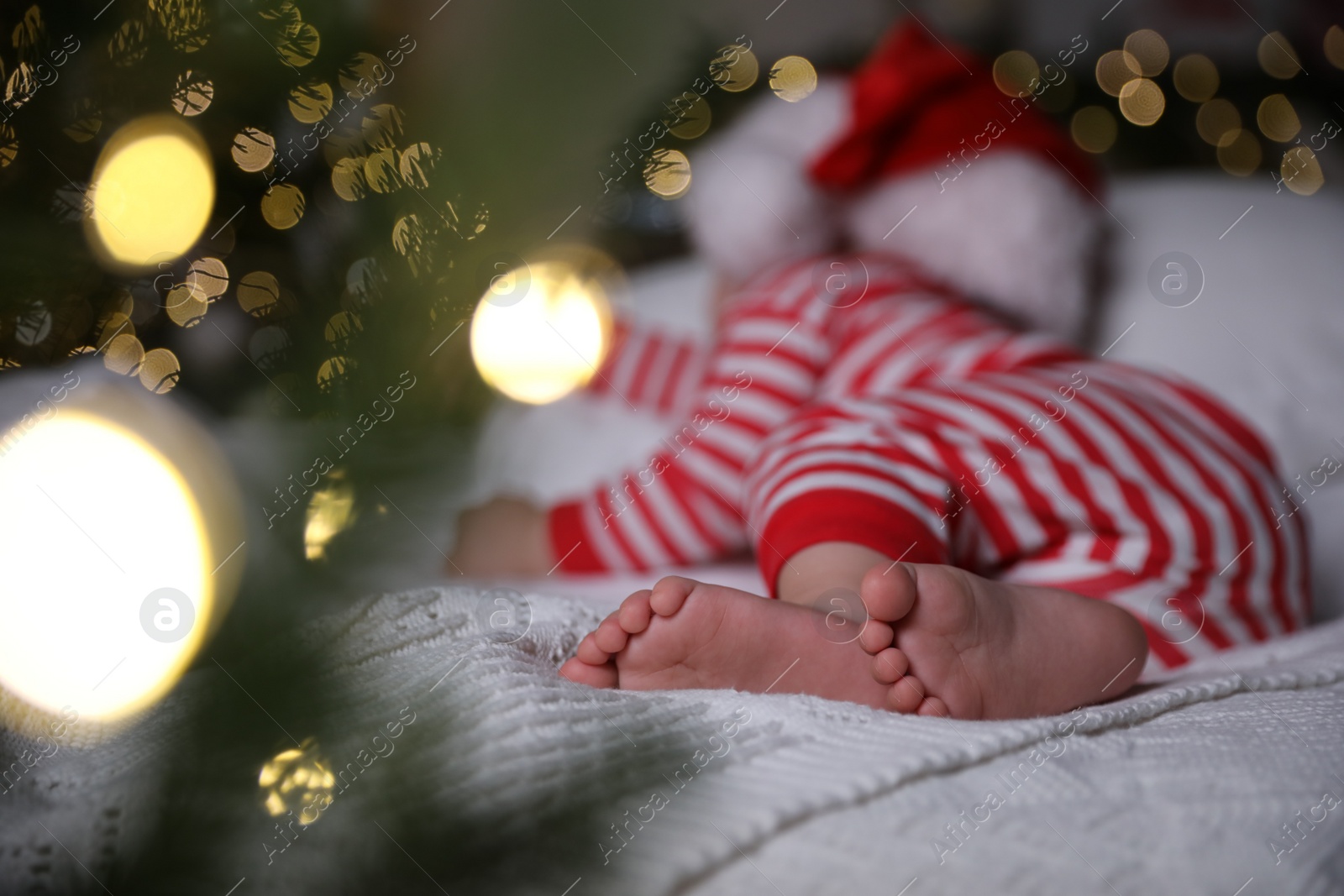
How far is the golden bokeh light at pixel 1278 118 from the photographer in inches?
53.6

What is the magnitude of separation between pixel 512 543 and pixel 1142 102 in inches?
47.9

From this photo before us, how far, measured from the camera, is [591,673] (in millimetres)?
475

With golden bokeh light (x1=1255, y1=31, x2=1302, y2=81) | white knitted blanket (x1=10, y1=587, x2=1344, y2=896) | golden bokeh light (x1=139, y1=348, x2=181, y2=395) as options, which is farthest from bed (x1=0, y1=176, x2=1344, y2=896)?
golden bokeh light (x1=1255, y1=31, x2=1302, y2=81)

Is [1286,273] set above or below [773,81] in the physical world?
below

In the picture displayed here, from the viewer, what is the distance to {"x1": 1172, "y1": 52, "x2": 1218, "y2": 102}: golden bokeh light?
1.37 metres

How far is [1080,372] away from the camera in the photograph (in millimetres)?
745

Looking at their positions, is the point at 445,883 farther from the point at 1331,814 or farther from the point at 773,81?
the point at 773,81

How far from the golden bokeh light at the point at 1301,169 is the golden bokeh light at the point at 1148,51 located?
231 millimetres

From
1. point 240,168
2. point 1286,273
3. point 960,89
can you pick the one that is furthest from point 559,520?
point 1286,273

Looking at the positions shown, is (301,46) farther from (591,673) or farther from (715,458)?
(715,458)

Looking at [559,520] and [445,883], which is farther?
[559,520]

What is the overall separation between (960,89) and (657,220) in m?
0.56

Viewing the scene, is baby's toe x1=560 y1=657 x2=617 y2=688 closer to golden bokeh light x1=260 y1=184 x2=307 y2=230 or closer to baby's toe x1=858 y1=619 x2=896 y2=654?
baby's toe x1=858 y1=619 x2=896 y2=654

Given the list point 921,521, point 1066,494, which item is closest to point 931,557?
point 921,521
